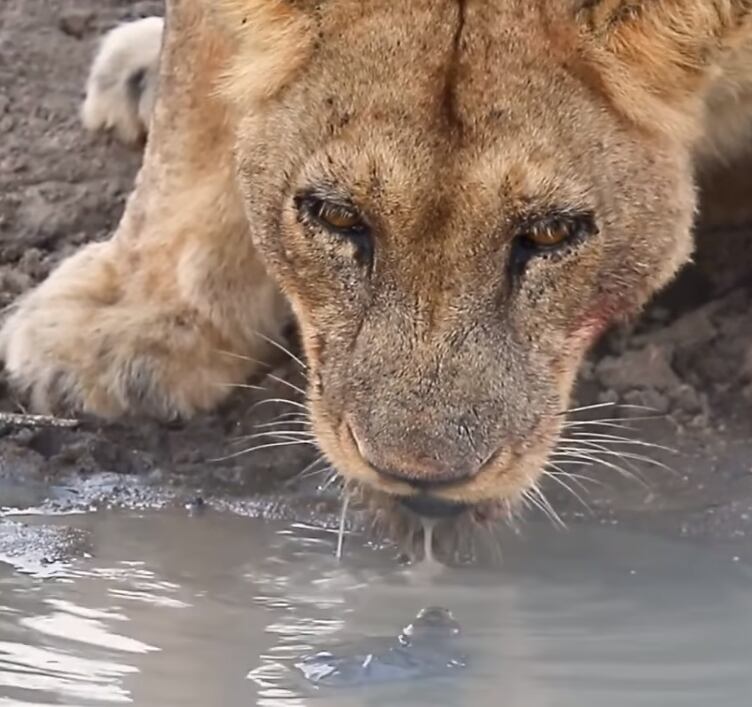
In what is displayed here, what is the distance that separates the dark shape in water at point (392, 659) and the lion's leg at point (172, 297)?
0.91 meters

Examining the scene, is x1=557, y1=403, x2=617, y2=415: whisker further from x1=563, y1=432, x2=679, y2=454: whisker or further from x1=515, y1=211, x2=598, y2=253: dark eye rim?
x1=515, y1=211, x2=598, y2=253: dark eye rim

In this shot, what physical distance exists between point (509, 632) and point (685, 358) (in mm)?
907

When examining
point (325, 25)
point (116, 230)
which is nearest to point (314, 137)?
point (325, 25)

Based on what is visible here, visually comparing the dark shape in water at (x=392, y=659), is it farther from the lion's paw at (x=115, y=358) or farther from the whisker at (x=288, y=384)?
the lion's paw at (x=115, y=358)

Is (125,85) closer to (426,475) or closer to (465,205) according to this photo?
(465,205)

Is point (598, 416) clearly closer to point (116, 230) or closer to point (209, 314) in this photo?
point (209, 314)

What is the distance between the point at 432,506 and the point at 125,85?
5.48ft

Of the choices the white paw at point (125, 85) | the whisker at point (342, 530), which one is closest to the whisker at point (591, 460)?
the whisker at point (342, 530)

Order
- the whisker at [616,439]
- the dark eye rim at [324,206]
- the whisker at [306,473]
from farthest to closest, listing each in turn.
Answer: the whisker at [306,473] → the whisker at [616,439] → the dark eye rim at [324,206]

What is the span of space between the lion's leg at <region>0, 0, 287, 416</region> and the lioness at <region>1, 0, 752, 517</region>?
0.39 metres

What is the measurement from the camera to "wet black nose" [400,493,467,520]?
2.41 meters

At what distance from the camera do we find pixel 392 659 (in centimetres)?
229

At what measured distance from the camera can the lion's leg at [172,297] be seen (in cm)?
317

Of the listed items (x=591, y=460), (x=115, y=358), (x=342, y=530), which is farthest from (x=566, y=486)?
(x=115, y=358)
